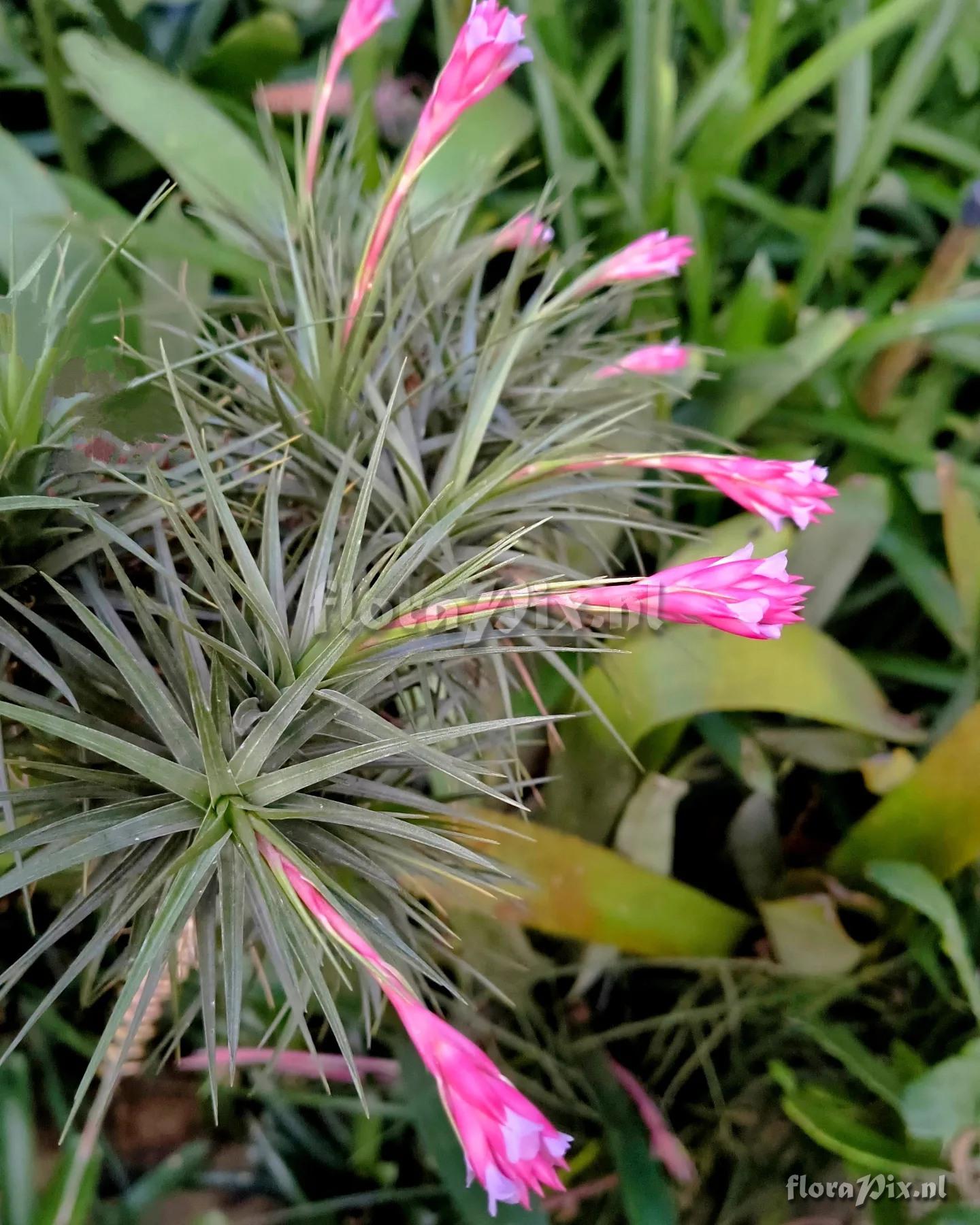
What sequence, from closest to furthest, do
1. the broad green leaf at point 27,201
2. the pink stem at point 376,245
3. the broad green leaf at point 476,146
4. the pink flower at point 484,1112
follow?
1. the pink flower at point 484,1112
2. the pink stem at point 376,245
3. the broad green leaf at point 27,201
4. the broad green leaf at point 476,146

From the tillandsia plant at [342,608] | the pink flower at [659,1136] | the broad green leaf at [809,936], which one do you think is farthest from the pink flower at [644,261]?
the pink flower at [659,1136]

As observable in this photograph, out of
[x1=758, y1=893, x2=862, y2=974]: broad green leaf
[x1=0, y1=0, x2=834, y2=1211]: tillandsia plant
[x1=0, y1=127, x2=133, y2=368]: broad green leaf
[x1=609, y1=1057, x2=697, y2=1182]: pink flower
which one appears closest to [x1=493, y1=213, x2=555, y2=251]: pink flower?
[x1=0, y1=0, x2=834, y2=1211]: tillandsia plant

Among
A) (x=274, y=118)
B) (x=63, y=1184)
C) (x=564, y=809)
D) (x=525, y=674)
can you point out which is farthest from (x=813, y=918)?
(x=274, y=118)

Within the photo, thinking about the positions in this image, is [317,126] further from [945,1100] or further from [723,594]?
[945,1100]

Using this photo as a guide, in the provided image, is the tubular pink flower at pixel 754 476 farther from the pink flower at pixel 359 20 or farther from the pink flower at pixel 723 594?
the pink flower at pixel 359 20

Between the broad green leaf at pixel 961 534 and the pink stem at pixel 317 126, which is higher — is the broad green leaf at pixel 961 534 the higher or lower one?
the lower one
